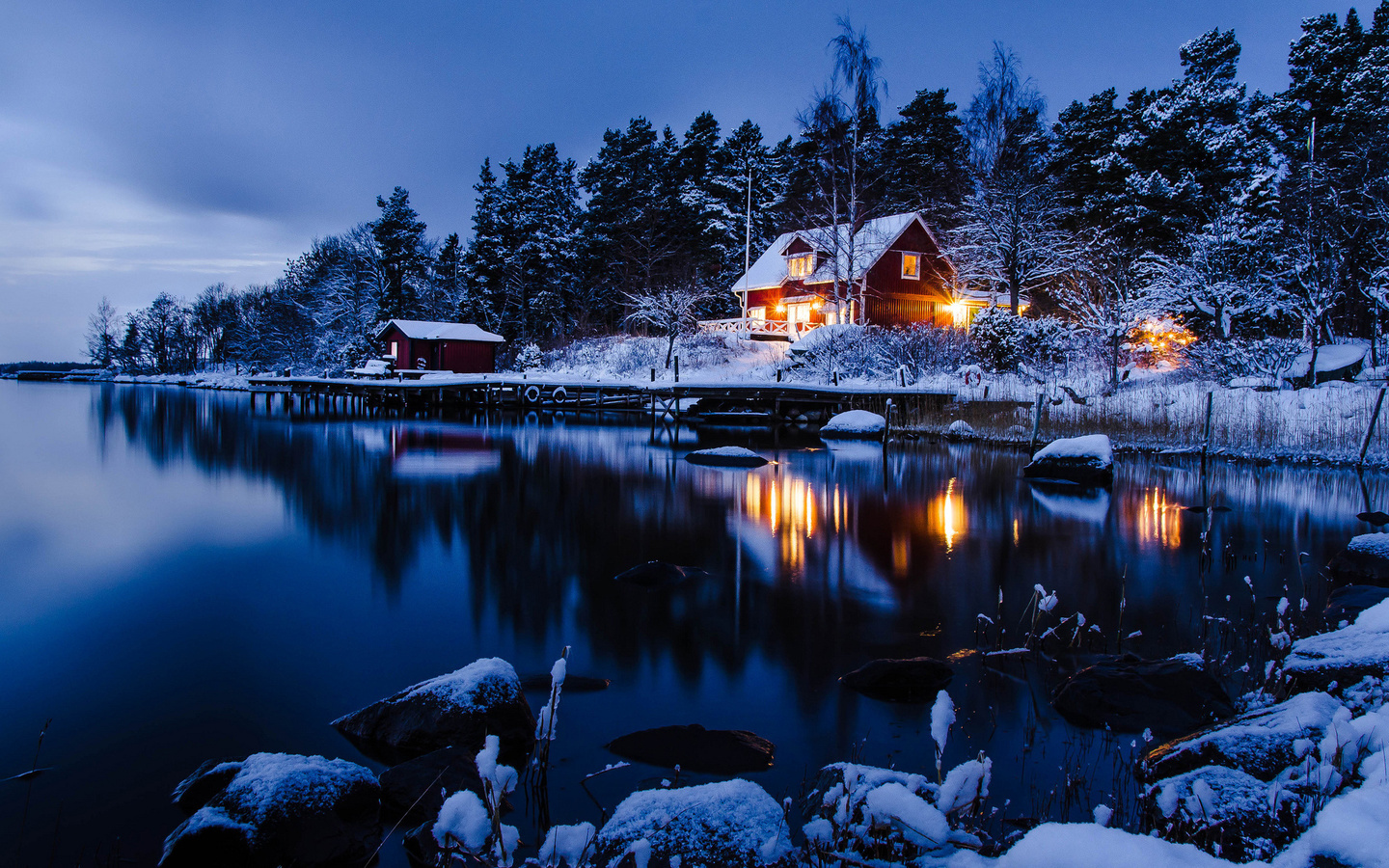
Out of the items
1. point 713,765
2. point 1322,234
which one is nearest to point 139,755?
point 713,765

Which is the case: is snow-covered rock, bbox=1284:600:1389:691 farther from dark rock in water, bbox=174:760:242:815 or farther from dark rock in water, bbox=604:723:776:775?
dark rock in water, bbox=174:760:242:815

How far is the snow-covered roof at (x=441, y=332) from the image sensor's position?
2047 inches

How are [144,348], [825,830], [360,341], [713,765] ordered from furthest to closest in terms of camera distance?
[144,348] → [360,341] → [713,765] → [825,830]

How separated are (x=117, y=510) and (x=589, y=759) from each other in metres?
15.5

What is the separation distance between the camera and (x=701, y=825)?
3383 mm

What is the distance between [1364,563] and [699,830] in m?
10.4

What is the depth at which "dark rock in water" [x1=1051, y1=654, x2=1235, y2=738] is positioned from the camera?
18.6 ft

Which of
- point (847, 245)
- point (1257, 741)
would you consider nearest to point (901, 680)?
point (1257, 741)

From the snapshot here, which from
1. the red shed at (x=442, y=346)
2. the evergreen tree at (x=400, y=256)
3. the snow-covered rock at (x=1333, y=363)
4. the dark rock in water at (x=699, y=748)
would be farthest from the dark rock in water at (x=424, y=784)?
the evergreen tree at (x=400, y=256)

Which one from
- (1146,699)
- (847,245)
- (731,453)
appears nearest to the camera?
(1146,699)

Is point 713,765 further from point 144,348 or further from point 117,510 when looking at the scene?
point 144,348

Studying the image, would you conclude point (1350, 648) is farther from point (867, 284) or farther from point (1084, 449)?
point (867, 284)

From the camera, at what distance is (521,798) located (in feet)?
16.2

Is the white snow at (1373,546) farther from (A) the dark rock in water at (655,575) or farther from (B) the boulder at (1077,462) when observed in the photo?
(A) the dark rock in water at (655,575)
